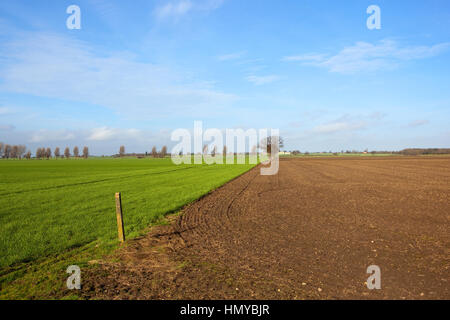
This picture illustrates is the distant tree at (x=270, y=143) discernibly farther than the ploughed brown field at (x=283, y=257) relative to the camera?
Yes

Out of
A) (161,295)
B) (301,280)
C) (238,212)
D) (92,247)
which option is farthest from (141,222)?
(301,280)

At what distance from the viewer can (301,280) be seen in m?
5.85

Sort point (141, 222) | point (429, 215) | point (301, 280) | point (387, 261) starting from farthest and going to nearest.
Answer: point (429, 215), point (141, 222), point (387, 261), point (301, 280)

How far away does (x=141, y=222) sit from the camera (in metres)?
11.4

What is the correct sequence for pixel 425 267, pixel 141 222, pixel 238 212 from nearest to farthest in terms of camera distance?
1. pixel 425 267
2. pixel 141 222
3. pixel 238 212

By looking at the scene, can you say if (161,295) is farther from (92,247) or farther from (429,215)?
(429,215)

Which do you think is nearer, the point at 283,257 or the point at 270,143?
the point at 283,257

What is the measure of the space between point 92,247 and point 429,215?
45.8ft

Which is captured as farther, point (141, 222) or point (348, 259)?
point (141, 222)

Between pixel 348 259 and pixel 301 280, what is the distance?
81.6 inches

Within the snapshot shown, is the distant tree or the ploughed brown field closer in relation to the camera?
the ploughed brown field
